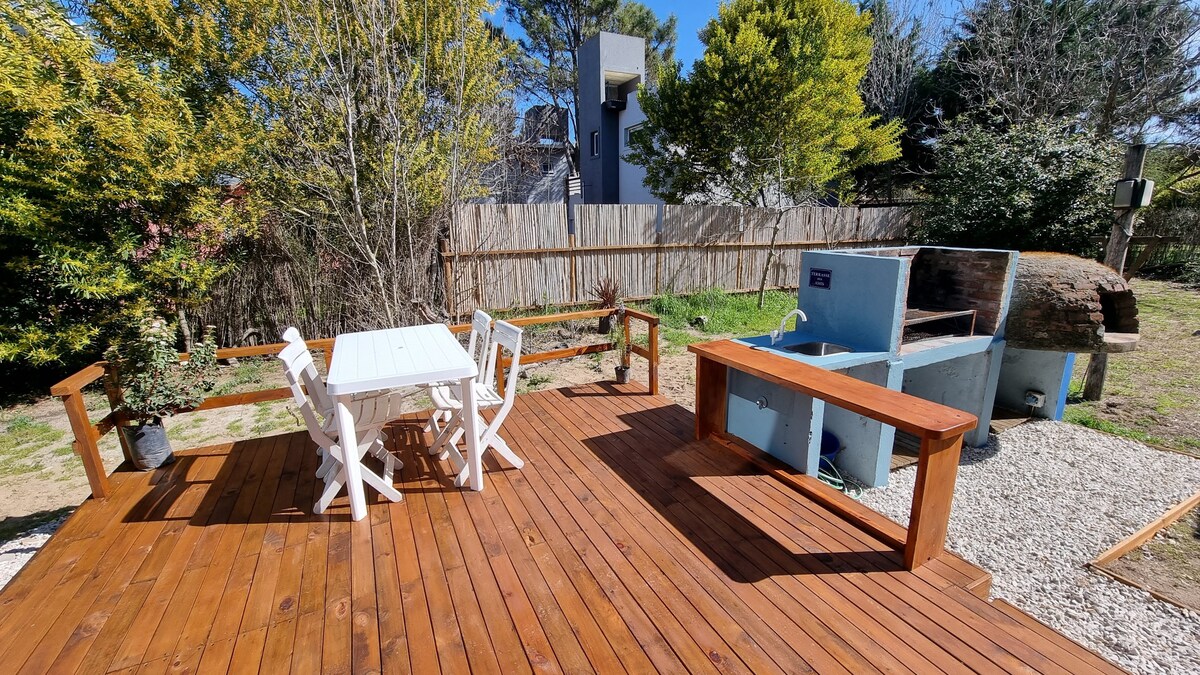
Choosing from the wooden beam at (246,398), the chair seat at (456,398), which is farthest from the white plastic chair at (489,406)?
the wooden beam at (246,398)

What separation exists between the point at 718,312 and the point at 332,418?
7.34 m

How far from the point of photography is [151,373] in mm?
2965

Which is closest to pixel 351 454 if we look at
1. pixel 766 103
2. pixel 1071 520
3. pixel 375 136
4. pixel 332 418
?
pixel 332 418

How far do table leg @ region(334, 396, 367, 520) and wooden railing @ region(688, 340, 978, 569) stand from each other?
2.01 meters

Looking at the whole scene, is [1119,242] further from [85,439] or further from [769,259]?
[85,439]

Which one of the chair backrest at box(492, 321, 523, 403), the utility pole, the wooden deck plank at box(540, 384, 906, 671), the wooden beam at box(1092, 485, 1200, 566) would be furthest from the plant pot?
the utility pole

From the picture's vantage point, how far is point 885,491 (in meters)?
4.42

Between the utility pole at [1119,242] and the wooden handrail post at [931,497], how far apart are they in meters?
5.13

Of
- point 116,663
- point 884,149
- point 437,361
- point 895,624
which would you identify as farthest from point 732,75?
point 116,663

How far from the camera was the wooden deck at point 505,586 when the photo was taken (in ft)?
5.72

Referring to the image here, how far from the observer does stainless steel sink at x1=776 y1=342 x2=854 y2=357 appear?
428 cm

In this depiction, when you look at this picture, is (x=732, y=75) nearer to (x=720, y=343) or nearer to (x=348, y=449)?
(x=720, y=343)

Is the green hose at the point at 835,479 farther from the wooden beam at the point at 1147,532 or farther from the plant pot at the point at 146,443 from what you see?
the plant pot at the point at 146,443

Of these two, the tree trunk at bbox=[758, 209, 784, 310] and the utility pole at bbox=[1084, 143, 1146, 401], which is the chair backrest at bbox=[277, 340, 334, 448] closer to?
the utility pole at bbox=[1084, 143, 1146, 401]
